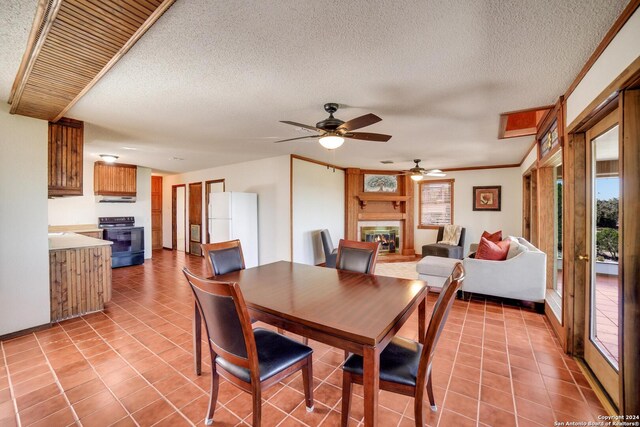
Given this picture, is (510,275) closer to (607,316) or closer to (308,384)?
(607,316)

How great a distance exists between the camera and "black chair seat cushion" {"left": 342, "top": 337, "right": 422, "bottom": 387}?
4.75 ft

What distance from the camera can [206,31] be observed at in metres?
1.59

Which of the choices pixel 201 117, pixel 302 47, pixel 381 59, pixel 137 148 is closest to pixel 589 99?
pixel 381 59

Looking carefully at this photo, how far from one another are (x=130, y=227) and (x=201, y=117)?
4.41 meters

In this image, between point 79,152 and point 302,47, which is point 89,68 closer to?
point 302,47

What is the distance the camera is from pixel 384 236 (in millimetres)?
7402

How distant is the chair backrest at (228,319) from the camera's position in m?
1.30

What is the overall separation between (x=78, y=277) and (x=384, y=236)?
6.27 m

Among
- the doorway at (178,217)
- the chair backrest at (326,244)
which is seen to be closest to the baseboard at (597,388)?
the chair backrest at (326,244)

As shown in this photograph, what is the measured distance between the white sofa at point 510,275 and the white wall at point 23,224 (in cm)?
485

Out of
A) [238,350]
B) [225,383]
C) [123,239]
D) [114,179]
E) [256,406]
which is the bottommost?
[225,383]

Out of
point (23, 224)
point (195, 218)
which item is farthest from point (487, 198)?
point (23, 224)

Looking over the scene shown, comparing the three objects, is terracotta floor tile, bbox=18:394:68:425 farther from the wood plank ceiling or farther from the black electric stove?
the black electric stove

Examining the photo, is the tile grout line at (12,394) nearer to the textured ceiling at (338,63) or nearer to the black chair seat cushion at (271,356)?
the black chair seat cushion at (271,356)
